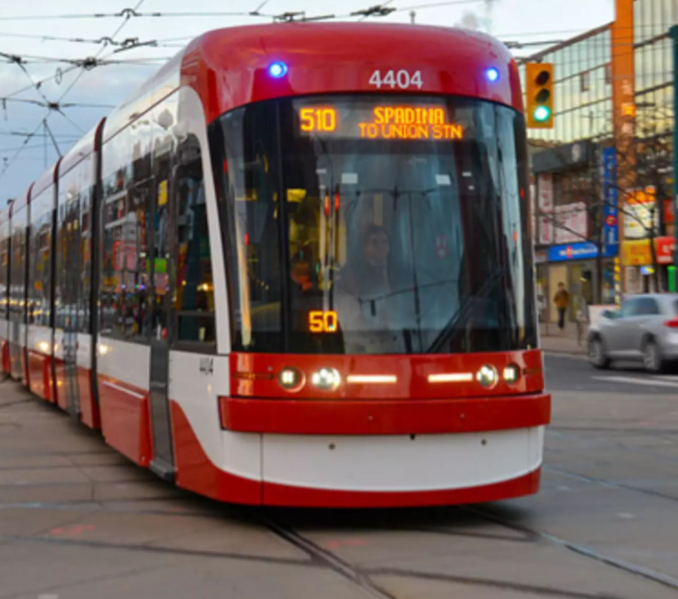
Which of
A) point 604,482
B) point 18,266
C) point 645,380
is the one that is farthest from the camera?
point 645,380

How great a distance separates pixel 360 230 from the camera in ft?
25.8

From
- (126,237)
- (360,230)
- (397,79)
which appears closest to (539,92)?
(126,237)

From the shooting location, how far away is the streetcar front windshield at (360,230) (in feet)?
25.6

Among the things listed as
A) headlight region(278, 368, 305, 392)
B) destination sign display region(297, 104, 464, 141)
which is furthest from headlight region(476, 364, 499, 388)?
destination sign display region(297, 104, 464, 141)

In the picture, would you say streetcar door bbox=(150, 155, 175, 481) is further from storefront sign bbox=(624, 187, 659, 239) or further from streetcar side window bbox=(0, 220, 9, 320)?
storefront sign bbox=(624, 187, 659, 239)

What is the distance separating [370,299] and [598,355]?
19.6 metres

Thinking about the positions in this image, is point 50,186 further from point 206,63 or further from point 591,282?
point 591,282

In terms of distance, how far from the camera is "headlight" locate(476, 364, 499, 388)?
310 inches

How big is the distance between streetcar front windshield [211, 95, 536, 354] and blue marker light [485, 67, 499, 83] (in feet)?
1.35

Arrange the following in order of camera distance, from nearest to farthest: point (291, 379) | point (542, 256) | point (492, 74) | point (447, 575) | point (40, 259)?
point (447, 575) → point (291, 379) → point (492, 74) → point (40, 259) → point (542, 256)

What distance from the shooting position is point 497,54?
861 cm

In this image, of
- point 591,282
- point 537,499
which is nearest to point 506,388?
point 537,499

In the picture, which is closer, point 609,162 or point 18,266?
point 18,266

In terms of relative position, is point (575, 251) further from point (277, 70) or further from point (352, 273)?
point (352, 273)
